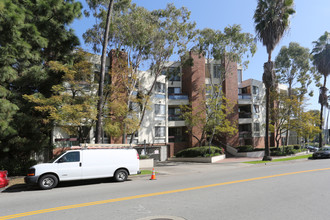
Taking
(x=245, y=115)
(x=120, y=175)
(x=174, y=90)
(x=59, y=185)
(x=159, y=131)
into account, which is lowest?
(x=59, y=185)

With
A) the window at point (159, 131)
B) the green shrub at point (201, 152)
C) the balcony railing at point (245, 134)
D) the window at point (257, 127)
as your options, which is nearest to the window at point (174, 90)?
the window at point (159, 131)

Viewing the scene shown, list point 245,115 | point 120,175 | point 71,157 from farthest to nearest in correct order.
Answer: point 245,115 → point 120,175 → point 71,157

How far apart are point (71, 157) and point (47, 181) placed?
56.1 inches

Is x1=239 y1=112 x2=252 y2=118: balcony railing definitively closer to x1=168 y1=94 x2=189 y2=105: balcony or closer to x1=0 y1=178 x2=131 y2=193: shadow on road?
x1=168 y1=94 x2=189 y2=105: balcony

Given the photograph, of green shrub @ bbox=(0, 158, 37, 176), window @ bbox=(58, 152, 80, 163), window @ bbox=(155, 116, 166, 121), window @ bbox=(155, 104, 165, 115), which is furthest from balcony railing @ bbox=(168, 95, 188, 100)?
window @ bbox=(58, 152, 80, 163)

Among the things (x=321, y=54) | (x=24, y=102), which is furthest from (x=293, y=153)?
(x=24, y=102)

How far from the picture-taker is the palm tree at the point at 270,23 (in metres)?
21.2

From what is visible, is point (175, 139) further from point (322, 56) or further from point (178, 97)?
point (322, 56)

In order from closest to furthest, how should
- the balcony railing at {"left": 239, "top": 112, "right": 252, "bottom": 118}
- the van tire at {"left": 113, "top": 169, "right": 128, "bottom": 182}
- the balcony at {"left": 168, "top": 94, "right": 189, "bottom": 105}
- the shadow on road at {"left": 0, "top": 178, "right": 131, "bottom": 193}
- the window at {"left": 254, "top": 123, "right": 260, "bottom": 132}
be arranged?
the shadow on road at {"left": 0, "top": 178, "right": 131, "bottom": 193} → the van tire at {"left": 113, "top": 169, "right": 128, "bottom": 182} → the balcony at {"left": 168, "top": 94, "right": 189, "bottom": 105} → the balcony railing at {"left": 239, "top": 112, "right": 252, "bottom": 118} → the window at {"left": 254, "top": 123, "right": 260, "bottom": 132}

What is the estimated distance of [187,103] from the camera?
31.1 meters

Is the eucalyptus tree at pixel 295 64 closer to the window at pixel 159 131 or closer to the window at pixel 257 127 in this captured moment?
the window at pixel 257 127

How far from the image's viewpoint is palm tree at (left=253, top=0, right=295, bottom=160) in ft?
69.5

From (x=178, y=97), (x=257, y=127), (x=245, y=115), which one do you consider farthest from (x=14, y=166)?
(x=257, y=127)

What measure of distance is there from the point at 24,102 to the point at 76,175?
23.3ft
